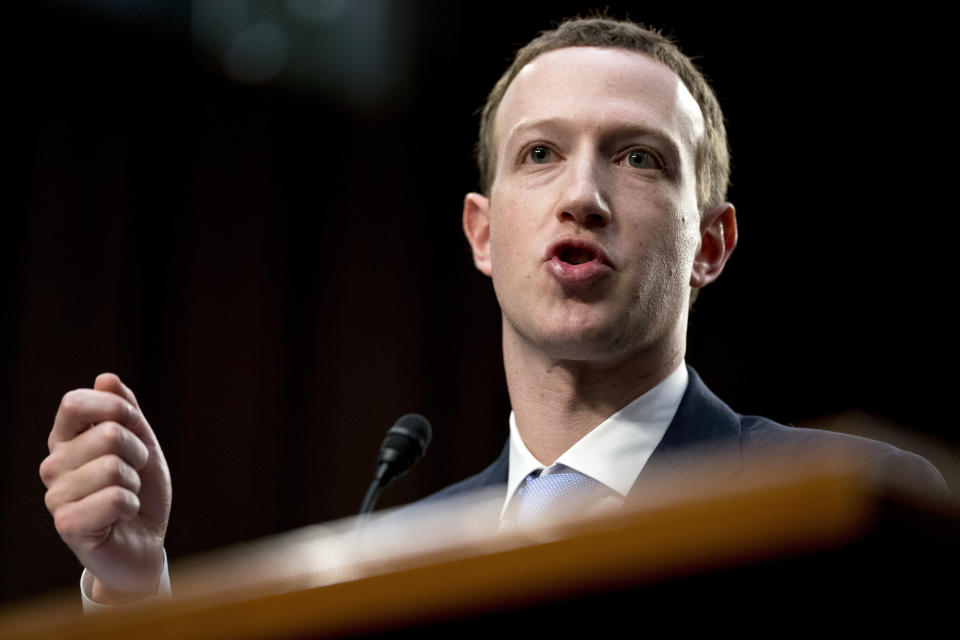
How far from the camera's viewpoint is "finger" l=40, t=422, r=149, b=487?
1379 mm

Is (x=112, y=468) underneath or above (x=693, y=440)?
above

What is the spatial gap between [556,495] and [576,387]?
0.68ft

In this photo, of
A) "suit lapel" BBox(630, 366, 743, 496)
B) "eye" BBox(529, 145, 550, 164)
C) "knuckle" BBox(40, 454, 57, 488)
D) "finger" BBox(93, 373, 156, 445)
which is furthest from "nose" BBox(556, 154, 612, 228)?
"knuckle" BBox(40, 454, 57, 488)

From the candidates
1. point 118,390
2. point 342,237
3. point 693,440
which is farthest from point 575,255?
point 342,237

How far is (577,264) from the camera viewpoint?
1.78 m

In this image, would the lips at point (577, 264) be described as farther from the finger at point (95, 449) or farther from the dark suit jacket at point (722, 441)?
the finger at point (95, 449)

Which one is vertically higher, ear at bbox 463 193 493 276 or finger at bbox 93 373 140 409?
ear at bbox 463 193 493 276

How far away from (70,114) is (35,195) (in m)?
0.30

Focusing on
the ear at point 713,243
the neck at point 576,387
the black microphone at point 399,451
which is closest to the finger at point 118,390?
the black microphone at point 399,451

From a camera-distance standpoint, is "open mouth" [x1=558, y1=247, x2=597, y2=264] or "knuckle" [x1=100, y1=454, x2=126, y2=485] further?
"open mouth" [x1=558, y1=247, x2=597, y2=264]

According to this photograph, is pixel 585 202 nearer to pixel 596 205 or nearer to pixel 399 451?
pixel 596 205

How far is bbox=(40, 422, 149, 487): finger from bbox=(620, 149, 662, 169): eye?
35.8 inches

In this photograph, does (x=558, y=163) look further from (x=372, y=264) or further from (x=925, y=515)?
(x=372, y=264)

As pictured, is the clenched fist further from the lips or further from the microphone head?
the lips
